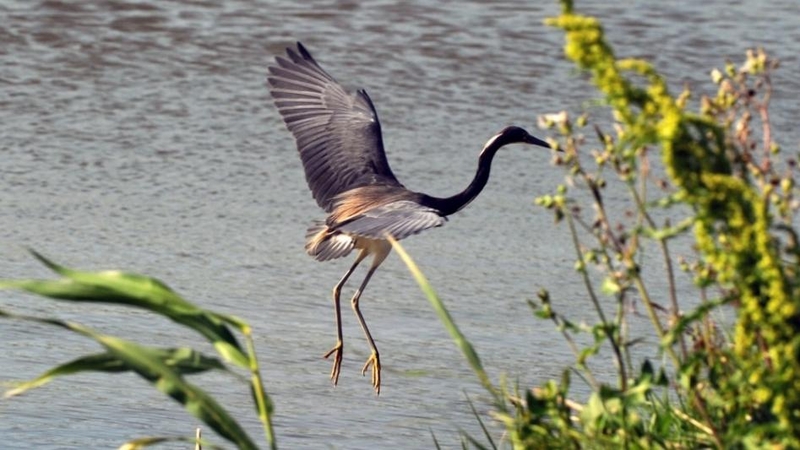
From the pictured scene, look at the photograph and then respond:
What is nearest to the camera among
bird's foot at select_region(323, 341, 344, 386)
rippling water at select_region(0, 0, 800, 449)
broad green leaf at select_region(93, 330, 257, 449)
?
broad green leaf at select_region(93, 330, 257, 449)

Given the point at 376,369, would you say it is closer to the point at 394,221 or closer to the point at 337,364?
the point at 337,364

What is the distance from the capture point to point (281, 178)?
6.84 m

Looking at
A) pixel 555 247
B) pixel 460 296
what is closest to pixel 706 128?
pixel 460 296

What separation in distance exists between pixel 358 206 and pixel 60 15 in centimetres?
400

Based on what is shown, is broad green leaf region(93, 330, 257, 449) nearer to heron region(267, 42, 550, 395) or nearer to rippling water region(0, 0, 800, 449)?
rippling water region(0, 0, 800, 449)

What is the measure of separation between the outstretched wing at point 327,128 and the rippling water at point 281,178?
33 centimetres

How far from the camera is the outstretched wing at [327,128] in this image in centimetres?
581

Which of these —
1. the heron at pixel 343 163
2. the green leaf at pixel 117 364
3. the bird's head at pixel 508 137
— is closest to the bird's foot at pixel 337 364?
the heron at pixel 343 163

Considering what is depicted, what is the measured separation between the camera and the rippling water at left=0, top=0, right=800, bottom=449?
15.3ft

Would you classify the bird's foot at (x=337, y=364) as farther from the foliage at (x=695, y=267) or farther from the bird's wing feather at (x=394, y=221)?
the foliage at (x=695, y=267)

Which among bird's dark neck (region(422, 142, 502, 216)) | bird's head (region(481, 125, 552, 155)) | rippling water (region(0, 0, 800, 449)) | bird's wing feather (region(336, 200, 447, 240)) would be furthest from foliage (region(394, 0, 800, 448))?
bird's head (region(481, 125, 552, 155))

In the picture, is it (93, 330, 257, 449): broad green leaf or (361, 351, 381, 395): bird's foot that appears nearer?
(93, 330, 257, 449): broad green leaf

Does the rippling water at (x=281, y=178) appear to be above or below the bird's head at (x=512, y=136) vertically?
below

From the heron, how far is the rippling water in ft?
0.75
